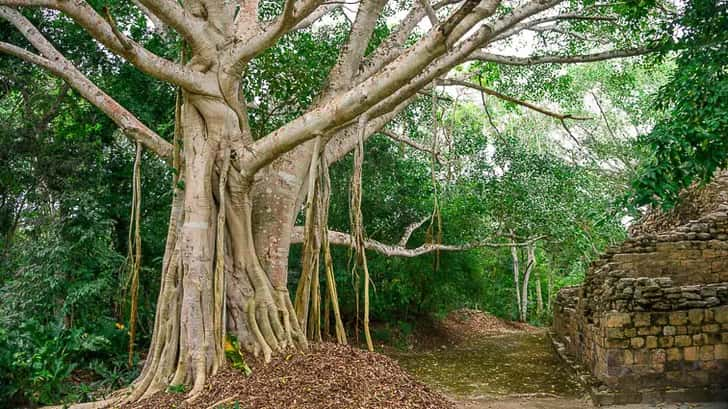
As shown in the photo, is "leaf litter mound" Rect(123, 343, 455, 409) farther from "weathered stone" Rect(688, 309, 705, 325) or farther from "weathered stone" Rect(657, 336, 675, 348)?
"weathered stone" Rect(688, 309, 705, 325)

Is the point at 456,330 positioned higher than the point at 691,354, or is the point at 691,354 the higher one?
the point at 691,354

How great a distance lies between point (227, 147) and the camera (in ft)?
17.1

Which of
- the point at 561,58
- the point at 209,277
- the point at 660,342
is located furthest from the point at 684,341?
the point at 209,277

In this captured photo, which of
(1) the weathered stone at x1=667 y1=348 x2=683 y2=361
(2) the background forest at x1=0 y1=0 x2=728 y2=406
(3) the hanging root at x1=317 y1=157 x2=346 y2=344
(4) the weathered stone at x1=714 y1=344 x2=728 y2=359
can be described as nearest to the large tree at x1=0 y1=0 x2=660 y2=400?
(3) the hanging root at x1=317 y1=157 x2=346 y2=344

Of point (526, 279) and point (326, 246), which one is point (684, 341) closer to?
point (326, 246)

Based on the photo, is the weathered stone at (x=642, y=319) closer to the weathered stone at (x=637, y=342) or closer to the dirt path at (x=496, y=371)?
the weathered stone at (x=637, y=342)

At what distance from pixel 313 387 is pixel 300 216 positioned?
6254 millimetres

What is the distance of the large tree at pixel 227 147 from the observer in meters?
4.25

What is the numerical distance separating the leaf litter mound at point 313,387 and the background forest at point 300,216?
2.93ft

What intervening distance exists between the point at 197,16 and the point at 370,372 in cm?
347

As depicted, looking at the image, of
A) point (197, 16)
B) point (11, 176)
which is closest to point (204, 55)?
point (197, 16)

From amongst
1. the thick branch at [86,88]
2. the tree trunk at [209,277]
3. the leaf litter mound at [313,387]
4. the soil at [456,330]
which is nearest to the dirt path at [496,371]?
the soil at [456,330]

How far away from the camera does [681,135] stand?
5766 millimetres

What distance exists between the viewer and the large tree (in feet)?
13.9
